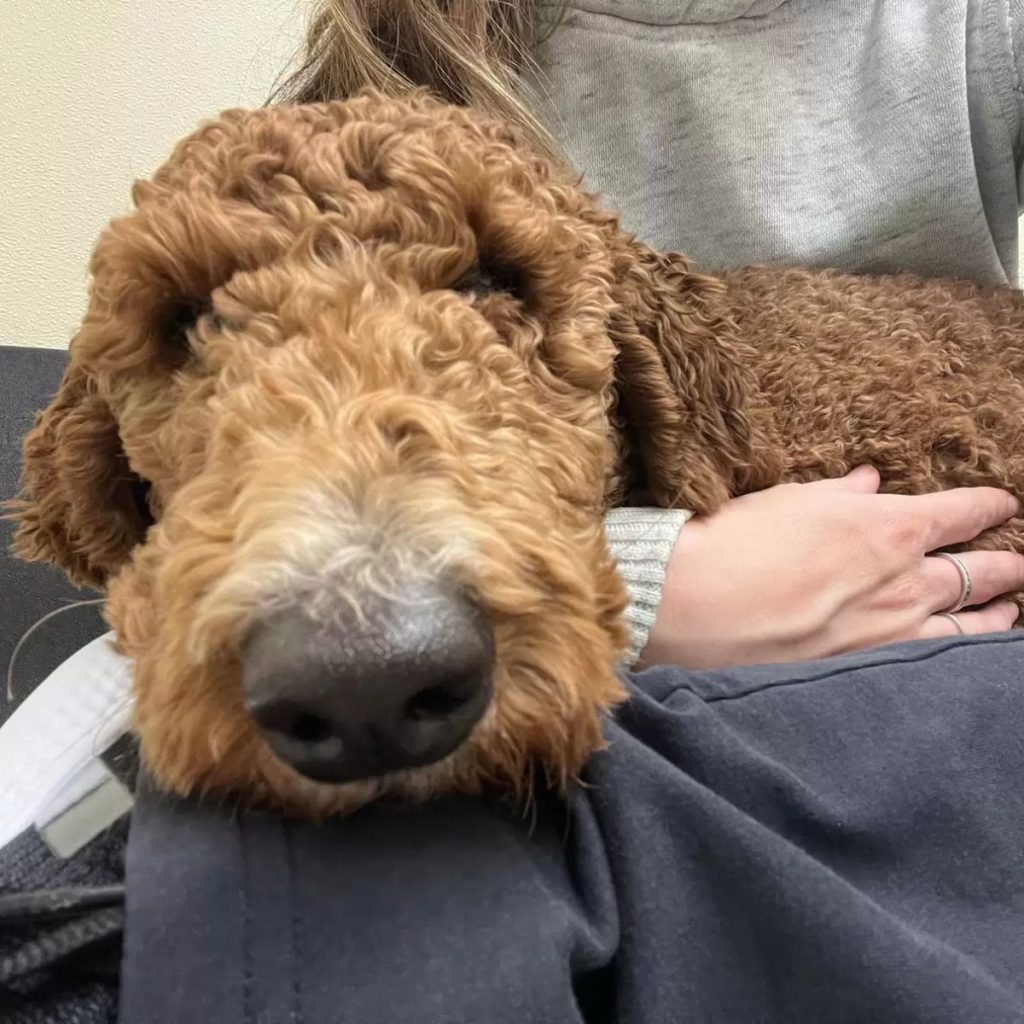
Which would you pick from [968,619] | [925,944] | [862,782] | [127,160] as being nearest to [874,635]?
[968,619]

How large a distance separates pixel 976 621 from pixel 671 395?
0.55 metres

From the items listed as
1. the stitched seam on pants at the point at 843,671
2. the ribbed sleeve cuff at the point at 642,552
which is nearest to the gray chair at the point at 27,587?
the ribbed sleeve cuff at the point at 642,552

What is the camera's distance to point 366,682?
0.54 m

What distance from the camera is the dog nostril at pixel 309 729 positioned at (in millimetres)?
558

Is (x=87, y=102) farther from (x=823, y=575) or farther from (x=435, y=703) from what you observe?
(x=435, y=703)

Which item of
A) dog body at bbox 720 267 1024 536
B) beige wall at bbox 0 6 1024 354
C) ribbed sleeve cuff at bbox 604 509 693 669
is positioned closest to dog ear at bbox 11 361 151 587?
ribbed sleeve cuff at bbox 604 509 693 669

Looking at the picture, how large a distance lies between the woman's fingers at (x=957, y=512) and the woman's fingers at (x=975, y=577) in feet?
0.10

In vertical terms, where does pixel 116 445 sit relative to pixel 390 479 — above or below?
below

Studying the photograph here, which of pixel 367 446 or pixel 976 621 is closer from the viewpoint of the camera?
pixel 367 446

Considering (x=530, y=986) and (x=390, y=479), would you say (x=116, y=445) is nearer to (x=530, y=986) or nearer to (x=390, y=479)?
(x=390, y=479)

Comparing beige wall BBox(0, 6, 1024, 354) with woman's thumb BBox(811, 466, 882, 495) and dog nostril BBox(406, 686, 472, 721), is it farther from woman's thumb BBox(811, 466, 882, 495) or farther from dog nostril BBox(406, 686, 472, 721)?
dog nostril BBox(406, 686, 472, 721)

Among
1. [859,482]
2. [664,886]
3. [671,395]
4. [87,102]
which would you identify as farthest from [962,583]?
[87,102]

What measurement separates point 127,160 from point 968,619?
8.17 ft

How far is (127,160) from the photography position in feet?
8.72
